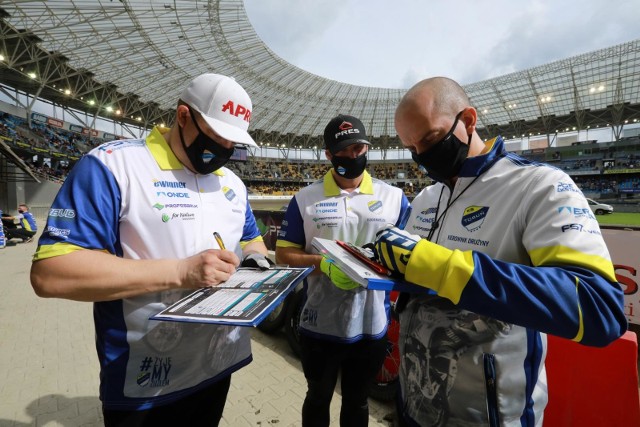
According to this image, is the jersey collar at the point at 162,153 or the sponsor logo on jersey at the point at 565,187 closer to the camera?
the sponsor logo on jersey at the point at 565,187

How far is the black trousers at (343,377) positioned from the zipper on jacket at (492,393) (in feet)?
3.47

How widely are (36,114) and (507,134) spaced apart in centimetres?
5699

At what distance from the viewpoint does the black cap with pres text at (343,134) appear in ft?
7.68

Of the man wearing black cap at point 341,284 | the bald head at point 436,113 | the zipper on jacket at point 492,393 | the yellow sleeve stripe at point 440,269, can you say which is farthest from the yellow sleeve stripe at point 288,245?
the zipper on jacket at point 492,393

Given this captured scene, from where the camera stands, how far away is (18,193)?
2206cm

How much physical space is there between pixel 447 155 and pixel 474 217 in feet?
1.08

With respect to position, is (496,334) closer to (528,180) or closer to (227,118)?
(528,180)

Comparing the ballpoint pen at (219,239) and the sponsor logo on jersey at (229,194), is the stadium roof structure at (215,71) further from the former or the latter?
the ballpoint pen at (219,239)

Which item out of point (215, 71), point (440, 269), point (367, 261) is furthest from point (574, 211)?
point (215, 71)

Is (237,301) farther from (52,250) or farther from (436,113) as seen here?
(436,113)

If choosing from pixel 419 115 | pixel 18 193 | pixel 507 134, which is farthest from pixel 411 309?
pixel 507 134

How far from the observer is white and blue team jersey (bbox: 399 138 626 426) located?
3.23 ft

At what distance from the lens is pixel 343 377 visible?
2.21m

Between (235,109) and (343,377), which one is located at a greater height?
(235,109)
